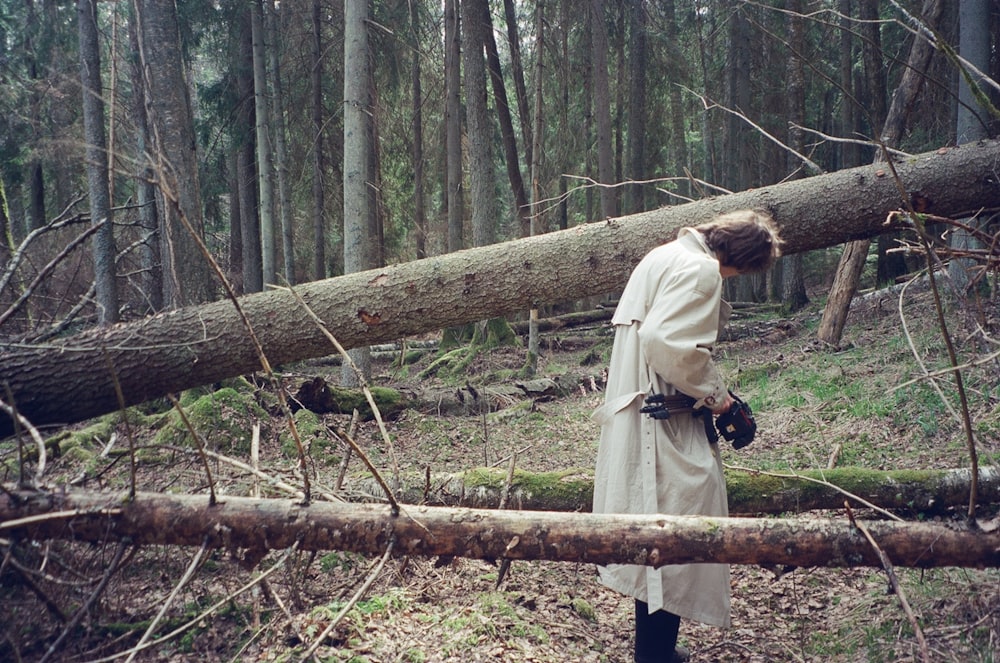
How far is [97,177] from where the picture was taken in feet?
26.1

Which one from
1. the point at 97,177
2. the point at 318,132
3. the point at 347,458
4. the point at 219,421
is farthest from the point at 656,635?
the point at 318,132

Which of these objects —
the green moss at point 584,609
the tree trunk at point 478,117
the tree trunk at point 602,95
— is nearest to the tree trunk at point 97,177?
the tree trunk at point 478,117

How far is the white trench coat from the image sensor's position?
3.01 meters

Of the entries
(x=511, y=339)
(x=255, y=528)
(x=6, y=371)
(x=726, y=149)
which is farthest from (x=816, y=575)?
(x=726, y=149)

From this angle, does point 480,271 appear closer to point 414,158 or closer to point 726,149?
point 414,158

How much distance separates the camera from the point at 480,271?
213 inches

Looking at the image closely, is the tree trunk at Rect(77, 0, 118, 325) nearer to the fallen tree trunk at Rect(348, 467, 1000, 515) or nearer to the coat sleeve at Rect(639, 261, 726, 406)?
the fallen tree trunk at Rect(348, 467, 1000, 515)

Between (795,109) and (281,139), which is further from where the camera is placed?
(281,139)

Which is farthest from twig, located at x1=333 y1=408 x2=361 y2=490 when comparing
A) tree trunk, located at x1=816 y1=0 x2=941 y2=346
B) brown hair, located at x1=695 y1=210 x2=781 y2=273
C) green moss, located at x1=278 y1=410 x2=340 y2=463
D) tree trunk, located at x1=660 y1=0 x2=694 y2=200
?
tree trunk, located at x1=660 y1=0 x2=694 y2=200

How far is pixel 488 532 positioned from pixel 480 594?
1332mm

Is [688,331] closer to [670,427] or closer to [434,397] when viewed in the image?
[670,427]

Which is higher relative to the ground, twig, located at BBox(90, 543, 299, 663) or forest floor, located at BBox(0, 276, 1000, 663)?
twig, located at BBox(90, 543, 299, 663)

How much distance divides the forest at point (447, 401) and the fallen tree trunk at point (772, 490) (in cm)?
2

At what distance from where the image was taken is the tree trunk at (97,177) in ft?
24.5
